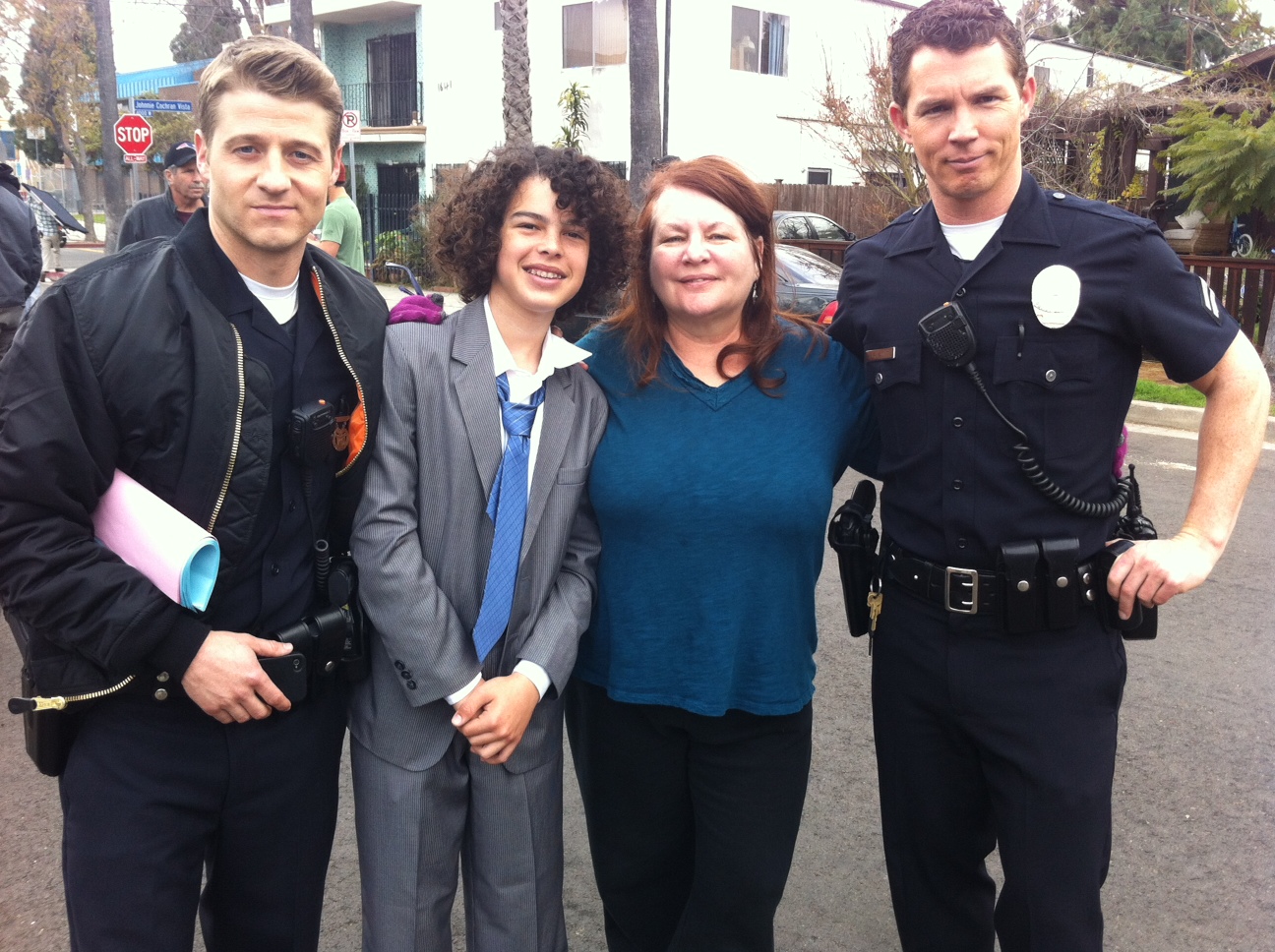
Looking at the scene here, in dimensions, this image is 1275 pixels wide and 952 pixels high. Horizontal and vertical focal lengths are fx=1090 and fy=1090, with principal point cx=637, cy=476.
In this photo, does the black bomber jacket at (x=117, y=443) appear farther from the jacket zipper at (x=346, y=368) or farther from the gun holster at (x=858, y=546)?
the gun holster at (x=858, y=546)

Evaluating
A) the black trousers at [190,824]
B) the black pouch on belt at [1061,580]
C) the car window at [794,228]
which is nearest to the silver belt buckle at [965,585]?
the black pouch on belt at [1061,580]

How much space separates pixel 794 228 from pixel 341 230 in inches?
499

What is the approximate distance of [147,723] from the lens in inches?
80.6

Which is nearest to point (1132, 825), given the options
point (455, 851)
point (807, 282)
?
point (455, 851)

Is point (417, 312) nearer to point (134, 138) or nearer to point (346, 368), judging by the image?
point (346, 368)

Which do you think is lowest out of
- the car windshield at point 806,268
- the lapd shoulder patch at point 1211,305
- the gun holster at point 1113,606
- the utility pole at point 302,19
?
the gun holster at point 1113,606

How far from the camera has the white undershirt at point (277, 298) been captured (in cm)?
216

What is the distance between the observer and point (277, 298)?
A: 2184 millimetres

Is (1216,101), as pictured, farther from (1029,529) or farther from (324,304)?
(324,304)

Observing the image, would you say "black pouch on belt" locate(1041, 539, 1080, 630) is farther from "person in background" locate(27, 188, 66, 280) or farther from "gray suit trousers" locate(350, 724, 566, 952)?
"person in background" locate(27, 188, 66, 280)

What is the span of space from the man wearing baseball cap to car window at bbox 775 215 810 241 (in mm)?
13610

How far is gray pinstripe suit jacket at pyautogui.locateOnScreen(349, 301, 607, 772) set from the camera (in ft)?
7.26

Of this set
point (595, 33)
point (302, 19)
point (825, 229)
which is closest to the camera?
point (302, 19)

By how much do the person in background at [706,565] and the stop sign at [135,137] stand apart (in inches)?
774
